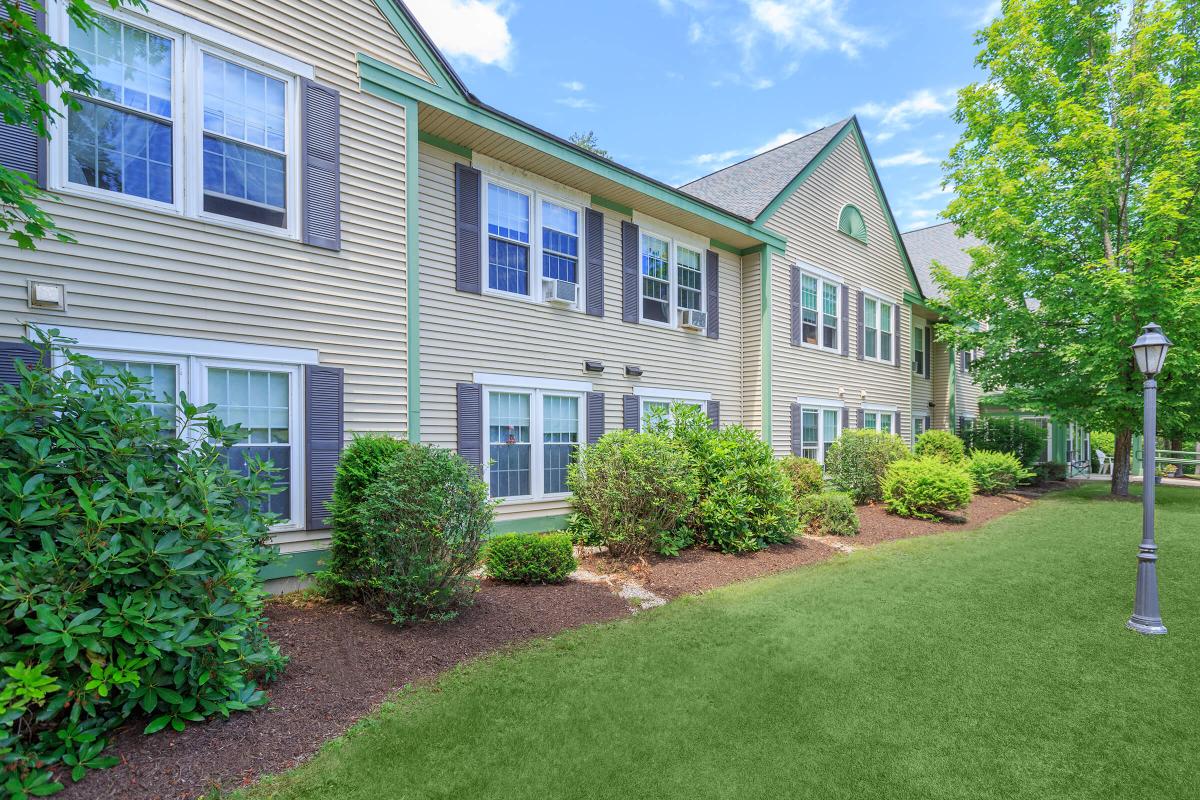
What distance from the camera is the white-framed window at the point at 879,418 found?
1583 centimetres

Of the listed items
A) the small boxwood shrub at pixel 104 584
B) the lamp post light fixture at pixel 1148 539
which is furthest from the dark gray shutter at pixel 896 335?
the small boxwood shrub at pixel 104 584

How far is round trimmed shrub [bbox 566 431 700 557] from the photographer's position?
24.1 feet

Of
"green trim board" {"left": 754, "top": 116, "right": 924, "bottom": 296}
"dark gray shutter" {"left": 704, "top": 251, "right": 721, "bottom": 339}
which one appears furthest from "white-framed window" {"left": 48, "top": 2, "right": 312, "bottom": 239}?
"green trim board" {"left": 754, "top": 116, "right": 924, "bottom": 296}

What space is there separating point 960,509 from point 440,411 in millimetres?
11267

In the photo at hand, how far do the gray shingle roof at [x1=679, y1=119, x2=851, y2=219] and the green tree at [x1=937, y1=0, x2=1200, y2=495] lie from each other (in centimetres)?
461

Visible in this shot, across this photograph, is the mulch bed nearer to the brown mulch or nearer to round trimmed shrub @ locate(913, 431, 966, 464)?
the brown mulch

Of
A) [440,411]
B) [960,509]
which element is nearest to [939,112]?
[960,509]

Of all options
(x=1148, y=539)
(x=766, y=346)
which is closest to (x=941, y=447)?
(x=766, y=346)

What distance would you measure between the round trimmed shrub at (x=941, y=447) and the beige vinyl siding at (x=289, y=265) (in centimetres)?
1489

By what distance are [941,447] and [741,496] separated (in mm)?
10565

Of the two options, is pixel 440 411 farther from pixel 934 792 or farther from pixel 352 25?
pixel 934 792

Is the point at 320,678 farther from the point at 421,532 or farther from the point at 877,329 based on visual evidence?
the point at 877,329

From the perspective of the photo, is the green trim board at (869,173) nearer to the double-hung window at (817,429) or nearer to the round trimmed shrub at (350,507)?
the double-hung window at (817,429)

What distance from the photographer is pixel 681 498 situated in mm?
7637
